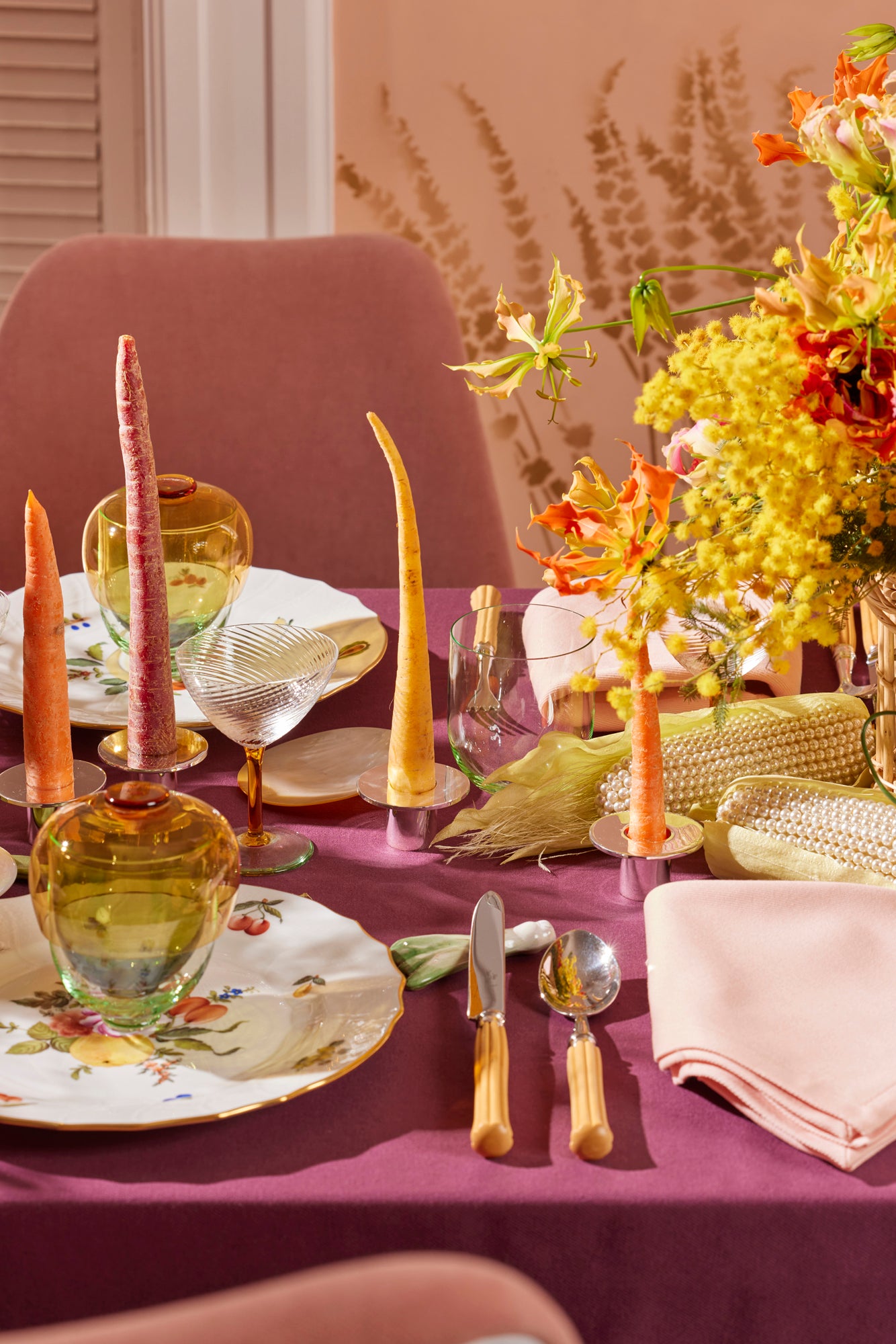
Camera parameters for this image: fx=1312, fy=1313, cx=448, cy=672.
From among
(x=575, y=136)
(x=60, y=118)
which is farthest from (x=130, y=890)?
(x=60, y=118)

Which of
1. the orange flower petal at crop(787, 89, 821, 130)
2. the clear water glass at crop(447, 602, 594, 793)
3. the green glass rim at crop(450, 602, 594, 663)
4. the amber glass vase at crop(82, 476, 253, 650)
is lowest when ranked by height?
the clear water glass at crop(447, 602, 594, 793)

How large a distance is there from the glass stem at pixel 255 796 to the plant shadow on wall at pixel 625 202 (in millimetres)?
1808

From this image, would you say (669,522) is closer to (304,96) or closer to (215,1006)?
(215,1006)

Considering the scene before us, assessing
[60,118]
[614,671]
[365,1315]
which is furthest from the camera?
[60,118]

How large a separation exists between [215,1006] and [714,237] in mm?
2267

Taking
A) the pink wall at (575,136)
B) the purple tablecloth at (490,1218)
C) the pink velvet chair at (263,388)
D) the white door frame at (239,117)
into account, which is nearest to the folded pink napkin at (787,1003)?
the purple tablecloth at (490,1218)

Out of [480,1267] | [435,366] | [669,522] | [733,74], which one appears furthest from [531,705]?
[733,74]

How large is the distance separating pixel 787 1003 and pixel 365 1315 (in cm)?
41

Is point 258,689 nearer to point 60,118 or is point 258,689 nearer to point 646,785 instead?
point 646,785

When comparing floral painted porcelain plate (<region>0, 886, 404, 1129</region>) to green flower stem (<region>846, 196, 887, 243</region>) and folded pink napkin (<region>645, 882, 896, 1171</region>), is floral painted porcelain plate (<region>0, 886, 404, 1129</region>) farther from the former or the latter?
green flower stem (<region>846, 196, 887, 243</region>)

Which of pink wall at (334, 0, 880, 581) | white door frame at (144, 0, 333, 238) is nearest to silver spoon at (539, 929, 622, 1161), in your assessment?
white door frame at (144, 0, 333, 238)

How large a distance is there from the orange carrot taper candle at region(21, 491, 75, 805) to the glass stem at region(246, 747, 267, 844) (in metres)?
0.12

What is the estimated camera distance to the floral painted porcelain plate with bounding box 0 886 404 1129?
603 millimetres

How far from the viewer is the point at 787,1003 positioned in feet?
2.16
